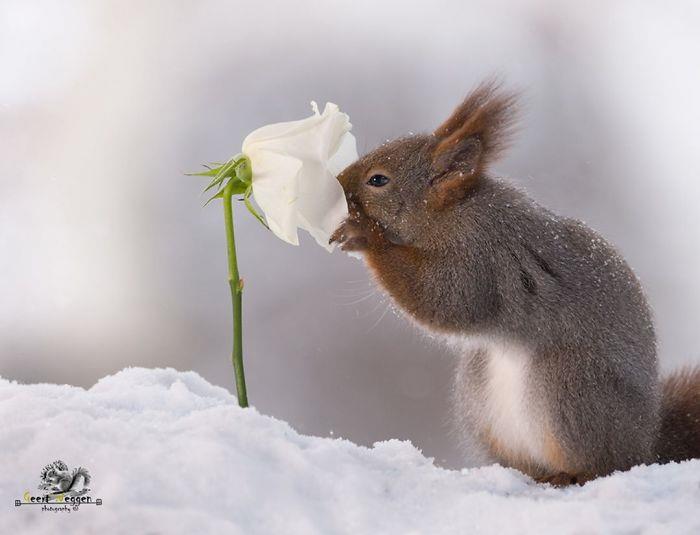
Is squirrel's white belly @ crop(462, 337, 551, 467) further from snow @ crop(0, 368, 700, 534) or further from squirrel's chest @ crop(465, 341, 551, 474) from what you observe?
snow @ crop(0, 368, 700, 534)

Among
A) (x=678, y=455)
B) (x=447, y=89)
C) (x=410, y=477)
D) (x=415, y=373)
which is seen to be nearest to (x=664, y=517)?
(x=410, y=477)

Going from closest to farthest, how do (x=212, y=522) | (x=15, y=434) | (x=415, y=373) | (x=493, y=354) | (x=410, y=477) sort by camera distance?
(x=212, y=522), (x=15, y=434), (x=410, y=477), (x=493, y=354), (x=415, y=373)

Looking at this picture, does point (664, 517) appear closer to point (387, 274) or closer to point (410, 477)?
point (410, 477)

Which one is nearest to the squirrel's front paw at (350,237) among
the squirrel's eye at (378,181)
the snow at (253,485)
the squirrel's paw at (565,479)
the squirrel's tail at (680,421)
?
the squirrel's eye at (378,181)

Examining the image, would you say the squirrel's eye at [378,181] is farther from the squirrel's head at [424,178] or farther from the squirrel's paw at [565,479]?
the squirrel's paw at [565,479]

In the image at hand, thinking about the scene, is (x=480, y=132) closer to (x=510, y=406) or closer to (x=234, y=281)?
(x=510, y=406)

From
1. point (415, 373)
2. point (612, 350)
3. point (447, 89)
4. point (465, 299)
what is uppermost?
point (447, 89)
